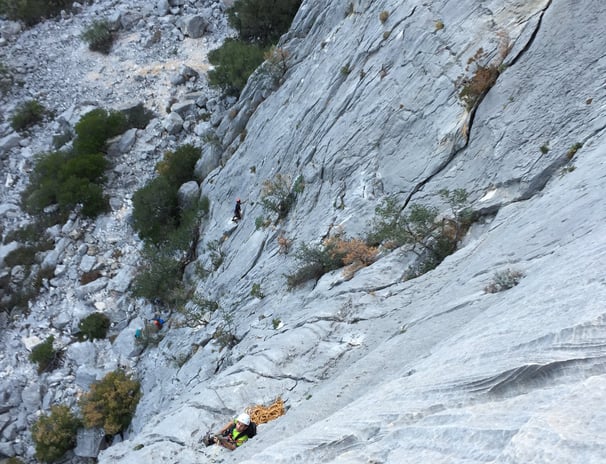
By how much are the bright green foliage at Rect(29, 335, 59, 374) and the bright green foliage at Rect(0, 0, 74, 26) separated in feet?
92.4

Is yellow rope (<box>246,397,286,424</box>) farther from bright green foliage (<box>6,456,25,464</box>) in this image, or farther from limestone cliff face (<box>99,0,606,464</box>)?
bright green foliage (<box>6,456,25,464</box>)

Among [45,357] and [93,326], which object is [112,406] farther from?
[45,357]

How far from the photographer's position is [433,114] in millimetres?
12594

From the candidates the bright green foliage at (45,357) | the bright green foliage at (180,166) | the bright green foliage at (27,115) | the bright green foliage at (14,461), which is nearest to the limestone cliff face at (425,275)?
the bright green foliage at (180,166)

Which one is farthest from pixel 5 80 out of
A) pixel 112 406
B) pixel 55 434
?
pixel 112 406

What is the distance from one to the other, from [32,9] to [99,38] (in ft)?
25.4

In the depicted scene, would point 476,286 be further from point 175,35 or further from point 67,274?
point 175,35

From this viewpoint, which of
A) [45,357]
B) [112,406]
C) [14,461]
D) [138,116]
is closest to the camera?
[112,406]

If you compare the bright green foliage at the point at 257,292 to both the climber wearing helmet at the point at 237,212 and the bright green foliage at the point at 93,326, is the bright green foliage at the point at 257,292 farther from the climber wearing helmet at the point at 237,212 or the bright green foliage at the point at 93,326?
the bright green foliage at the point at 93,326

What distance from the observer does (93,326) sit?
1939 centimetres

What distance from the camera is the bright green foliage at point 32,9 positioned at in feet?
115

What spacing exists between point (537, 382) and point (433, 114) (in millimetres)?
9957

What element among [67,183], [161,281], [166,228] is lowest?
[161,281]

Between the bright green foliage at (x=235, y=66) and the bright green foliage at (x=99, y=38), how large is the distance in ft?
34.5
